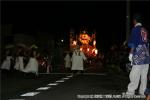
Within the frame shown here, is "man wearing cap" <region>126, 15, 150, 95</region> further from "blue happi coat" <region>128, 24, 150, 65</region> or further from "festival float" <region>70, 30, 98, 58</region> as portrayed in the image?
"festival float" <region>70, 30, 98, 58</region>

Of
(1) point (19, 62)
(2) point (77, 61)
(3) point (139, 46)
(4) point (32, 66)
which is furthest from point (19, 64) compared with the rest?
(3) point (139, 46)

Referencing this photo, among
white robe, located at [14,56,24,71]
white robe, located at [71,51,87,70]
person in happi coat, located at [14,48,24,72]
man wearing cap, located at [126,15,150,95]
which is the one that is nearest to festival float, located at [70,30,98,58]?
white robe, located at [71,51,87,70]

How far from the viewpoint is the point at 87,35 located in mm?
68000

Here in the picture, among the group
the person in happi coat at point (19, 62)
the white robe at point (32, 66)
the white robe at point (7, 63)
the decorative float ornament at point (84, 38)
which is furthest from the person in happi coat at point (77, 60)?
the decorative float ornament at point (84, 38)

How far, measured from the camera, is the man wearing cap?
38.5ft

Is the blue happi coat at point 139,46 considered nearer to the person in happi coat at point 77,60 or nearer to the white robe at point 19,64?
the white robe at point 19,64

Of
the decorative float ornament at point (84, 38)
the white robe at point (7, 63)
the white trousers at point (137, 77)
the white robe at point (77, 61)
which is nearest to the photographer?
the white trousers at point (137, 77)

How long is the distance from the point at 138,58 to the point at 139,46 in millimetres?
297

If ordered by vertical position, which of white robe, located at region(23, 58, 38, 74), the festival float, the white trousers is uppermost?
the festival float

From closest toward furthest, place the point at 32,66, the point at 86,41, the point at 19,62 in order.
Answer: the point at 32,66, the point at 19,62, the point at 86,41

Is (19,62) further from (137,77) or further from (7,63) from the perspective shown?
(137,77)

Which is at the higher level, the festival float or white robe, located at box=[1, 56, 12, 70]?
the festival float

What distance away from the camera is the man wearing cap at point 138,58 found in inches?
463

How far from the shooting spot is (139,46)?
38.8 feet
